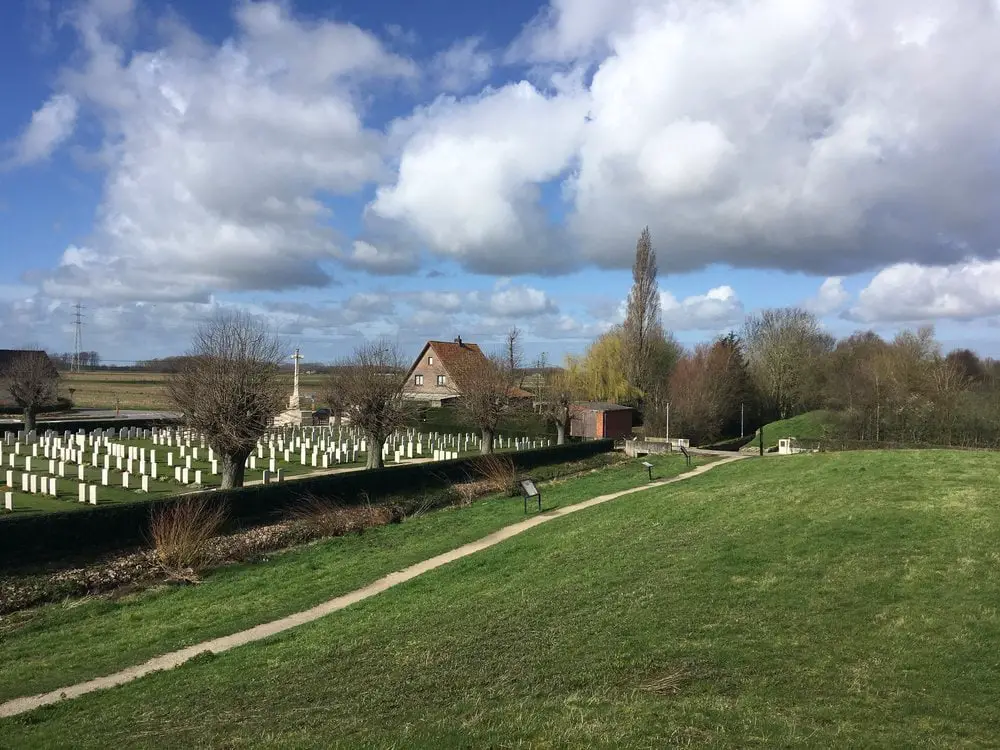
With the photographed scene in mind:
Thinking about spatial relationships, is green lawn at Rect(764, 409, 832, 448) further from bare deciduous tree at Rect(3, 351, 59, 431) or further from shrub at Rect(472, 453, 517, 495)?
bare deciduous tree at Rect(3, 351, 59, 431)

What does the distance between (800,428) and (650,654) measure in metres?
46.0

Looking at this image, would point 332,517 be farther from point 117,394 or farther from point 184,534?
point 117,394

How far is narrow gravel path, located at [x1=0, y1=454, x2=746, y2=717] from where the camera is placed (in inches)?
363

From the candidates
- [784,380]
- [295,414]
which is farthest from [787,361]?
[295,414]

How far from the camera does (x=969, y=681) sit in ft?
20.8

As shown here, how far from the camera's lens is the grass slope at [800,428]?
4666 centimetres

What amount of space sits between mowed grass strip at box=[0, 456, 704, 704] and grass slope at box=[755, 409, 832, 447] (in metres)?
32.1

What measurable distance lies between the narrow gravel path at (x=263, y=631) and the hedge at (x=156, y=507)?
7919 mm

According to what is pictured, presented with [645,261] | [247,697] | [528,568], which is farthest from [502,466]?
[645,261]

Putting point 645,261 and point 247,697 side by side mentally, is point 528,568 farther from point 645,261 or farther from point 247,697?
point 645,261

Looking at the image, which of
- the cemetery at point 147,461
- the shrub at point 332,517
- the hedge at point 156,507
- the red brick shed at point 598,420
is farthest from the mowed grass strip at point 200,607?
the red brick shed at point 598,420

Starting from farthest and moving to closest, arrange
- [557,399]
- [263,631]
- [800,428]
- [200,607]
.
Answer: [800,428] → [557,399] → [200,607] → [263,631]

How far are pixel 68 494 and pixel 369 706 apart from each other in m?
21.4

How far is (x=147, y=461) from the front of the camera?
3156cm
